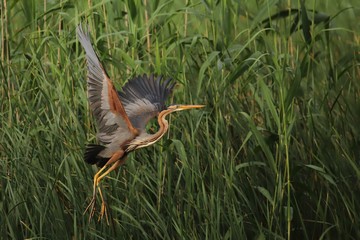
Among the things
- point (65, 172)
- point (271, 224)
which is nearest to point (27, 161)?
point (65, 172)

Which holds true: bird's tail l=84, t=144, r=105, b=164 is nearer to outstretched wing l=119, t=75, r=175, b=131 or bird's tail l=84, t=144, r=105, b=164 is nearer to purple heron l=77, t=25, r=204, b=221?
purple heron l=77, t=25, r=204, b=221

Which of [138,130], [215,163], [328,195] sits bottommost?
[328,195]

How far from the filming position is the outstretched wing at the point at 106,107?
3115mm

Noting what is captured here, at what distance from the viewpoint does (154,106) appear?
3266 millimetres

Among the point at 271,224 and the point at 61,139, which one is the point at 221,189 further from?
the point at 61,139

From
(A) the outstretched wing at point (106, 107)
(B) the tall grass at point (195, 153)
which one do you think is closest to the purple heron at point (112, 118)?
(A) the outstretched wing at point (106, 107)

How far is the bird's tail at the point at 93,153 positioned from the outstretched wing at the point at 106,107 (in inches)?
1.8

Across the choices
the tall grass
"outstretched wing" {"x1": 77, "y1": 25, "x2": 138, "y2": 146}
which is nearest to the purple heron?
"outstretched wing" {"x1": 77, "y1": 25, "x2": 138, "y2": 146}

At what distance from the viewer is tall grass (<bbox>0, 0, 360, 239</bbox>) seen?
377 cm

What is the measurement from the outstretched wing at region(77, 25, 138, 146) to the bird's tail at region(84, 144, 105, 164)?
1.8 inches

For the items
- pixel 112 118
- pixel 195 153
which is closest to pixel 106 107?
pixel 112 118

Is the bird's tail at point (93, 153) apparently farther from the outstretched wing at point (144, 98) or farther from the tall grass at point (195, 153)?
the tall grass at point (195, 153)

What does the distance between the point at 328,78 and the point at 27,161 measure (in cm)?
133

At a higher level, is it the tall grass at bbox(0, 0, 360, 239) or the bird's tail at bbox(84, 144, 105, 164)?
the bird's tail at bbox(84, 144, 105, 164)
